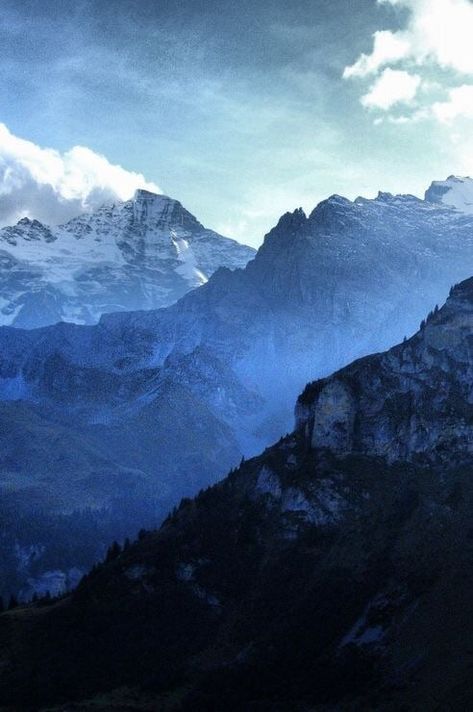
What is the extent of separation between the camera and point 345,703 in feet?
656

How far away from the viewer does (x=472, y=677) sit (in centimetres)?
18725

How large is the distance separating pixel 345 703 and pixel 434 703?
2213 centimetres

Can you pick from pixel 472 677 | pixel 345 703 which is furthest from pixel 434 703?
pixel 345 703

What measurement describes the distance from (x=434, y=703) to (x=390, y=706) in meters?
9.90

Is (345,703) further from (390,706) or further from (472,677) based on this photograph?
(472,677)

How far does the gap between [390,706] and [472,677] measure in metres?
16.8

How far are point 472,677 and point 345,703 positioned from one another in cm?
2765

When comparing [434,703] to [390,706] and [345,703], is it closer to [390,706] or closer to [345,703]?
[390,706]

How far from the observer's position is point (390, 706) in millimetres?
190625

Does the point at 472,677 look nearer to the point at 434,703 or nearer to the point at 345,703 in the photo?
the point at 434,703

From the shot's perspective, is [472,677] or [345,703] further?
[345,703]

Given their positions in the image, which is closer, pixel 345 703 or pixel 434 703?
pixel 434 703
